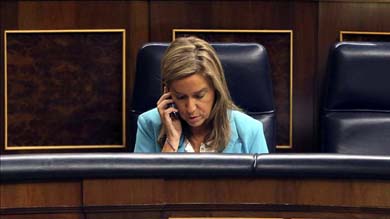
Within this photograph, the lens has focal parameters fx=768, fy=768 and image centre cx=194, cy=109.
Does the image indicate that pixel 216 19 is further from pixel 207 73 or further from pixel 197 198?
pixel 197 198

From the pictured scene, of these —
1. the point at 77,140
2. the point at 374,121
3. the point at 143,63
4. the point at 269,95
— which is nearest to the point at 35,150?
the point at 77,140

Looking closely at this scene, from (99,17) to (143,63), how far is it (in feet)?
1.69

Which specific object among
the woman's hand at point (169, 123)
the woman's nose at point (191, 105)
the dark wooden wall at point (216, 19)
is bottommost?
the woman's hand at point (169, 123)

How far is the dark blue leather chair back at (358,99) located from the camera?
73.7 inches

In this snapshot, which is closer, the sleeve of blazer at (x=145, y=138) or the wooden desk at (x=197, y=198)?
the wooden desk at (x=197, y=198)

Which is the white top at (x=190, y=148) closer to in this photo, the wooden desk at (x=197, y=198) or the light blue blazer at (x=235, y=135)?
the light blue blazer at (x=235, y=135)

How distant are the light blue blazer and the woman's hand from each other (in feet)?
0.08

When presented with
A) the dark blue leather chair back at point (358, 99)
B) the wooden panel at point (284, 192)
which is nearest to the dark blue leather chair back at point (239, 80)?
the dark blue leather chair back at point (358, 99)

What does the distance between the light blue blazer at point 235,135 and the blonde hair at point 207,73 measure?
0.08 feet

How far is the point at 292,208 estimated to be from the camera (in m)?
0.98

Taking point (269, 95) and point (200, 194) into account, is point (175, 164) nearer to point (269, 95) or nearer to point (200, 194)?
point (200, 194)

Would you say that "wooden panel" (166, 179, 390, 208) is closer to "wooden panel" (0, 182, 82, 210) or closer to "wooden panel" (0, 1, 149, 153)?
"wooden panel" (0, 182, 82, 210)

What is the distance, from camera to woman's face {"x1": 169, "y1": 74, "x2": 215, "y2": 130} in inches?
60.5

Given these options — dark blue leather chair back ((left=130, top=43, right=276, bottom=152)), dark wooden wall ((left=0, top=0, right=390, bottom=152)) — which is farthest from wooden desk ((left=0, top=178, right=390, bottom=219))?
dark wooden wall ((left=0, top=0, right=390, bottom=152))
